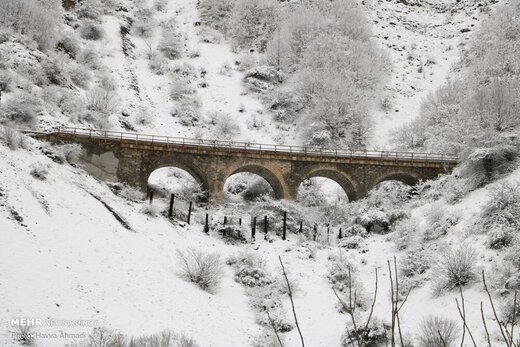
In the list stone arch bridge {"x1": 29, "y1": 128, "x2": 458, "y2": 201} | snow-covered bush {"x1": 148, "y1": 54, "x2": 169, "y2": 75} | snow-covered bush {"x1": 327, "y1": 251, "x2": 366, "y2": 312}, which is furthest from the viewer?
snow-covered bush {"x1": 148, "y1": 54, "x2": 169, "y2": 75}

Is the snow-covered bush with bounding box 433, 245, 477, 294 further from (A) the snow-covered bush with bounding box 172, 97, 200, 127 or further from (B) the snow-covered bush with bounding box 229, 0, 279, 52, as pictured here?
(B) the snow-covered bush with bounding box 229, 0, 279, 52

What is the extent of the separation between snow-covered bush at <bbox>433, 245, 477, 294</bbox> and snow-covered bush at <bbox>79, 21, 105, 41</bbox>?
45.5 meters

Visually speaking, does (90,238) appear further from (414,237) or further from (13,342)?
(414,237)

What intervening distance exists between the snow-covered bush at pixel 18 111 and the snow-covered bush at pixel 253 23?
3508cm

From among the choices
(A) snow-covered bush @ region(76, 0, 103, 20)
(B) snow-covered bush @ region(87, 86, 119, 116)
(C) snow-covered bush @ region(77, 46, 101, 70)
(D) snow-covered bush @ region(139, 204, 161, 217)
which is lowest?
(D) snow-covered bush @ region(139, 204, 161, 217)

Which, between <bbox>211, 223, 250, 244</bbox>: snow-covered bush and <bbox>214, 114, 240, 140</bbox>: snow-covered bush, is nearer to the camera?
<bbox>211, 223, 250, 244</bbox>: snow-covered bush

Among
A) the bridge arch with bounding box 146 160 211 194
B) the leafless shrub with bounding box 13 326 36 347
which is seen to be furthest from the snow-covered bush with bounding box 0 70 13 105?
the leafless shrub with bounding box 13 326 36 347

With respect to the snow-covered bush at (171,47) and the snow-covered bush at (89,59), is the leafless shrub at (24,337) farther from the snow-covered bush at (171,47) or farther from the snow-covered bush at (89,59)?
the snow-covered bush at (171,47)

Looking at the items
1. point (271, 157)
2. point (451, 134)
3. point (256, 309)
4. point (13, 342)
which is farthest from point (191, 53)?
point (13, 342)

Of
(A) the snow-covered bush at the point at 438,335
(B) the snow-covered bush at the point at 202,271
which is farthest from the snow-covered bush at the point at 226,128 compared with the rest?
(A) the snow-covered bush at the point at 438,335

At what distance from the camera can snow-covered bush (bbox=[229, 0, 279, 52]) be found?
6038cm

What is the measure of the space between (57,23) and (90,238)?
118ft

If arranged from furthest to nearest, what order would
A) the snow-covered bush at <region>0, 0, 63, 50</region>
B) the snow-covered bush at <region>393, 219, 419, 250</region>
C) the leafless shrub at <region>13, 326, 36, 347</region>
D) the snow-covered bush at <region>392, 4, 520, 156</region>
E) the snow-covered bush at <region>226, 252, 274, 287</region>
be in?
1. the snow-covered bush at <region>0, 0, 63, 50</region>
2. the snow-covered bush at <region>392, 4, 520, 156</region>
3. the snow-covered bush at <region>393, 219, 419, 250</region>
4. the snow-covered bush at <region>226, 252, 274, 287</region>
5. the leafless shrub at <region>13, 326, 36, 347</region>

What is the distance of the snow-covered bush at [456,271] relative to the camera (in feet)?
55.3
